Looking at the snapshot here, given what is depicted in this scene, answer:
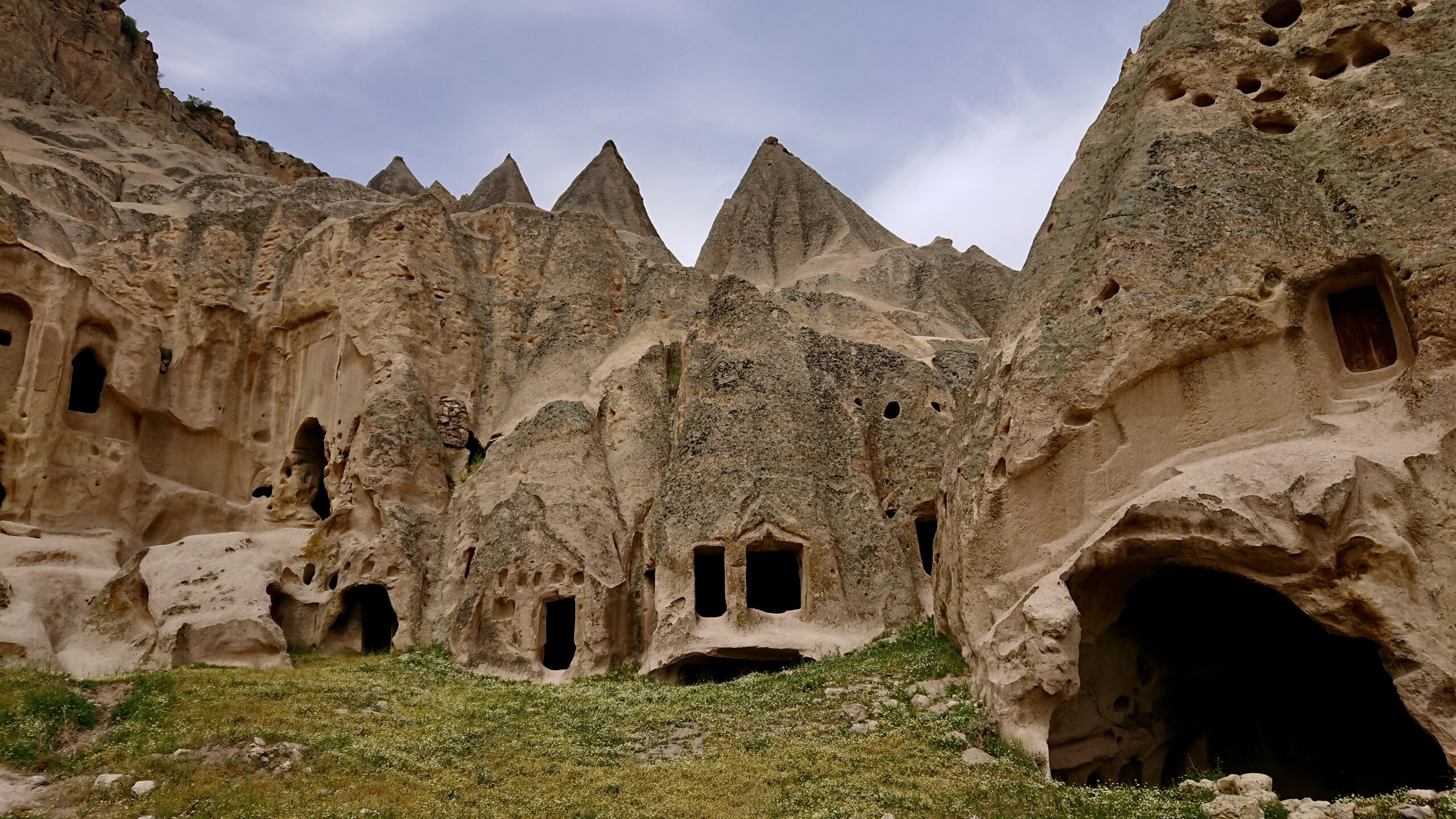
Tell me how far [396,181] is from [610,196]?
10.9 metres

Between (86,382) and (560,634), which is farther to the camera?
(86,382)

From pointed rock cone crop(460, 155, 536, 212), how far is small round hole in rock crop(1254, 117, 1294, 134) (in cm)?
2926

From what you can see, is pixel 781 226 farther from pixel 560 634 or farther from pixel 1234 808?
pixel 1234 808

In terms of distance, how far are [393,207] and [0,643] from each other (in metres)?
13.1

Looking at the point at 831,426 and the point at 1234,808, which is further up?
the point at 831,426

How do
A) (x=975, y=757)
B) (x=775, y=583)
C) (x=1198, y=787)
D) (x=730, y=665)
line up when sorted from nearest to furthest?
(x=1198, y=787)
(x=975, y=757)
(x=730, y=665)
(x=775, y=583)

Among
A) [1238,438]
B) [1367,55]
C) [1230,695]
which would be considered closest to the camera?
[1238,438]

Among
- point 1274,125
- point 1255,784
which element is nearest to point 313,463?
point 1274,125

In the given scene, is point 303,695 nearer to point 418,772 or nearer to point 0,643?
point 418,772

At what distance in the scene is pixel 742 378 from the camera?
20312 mm

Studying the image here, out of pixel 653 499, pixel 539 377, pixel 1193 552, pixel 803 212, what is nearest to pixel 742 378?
pixel 653 499

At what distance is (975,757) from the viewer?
1118 cm

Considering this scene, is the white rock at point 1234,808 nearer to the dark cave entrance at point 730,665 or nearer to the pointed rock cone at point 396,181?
the dark cave entrance at point 730,665

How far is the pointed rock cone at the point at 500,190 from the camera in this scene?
39969 mm
